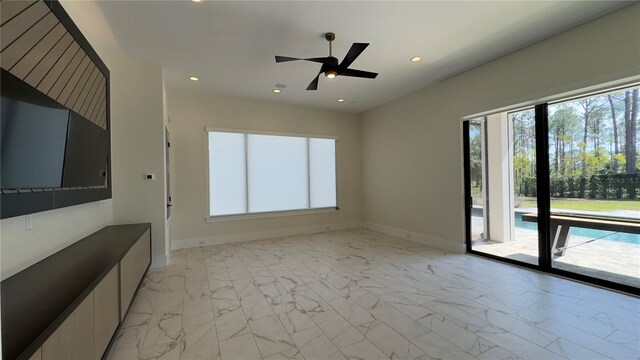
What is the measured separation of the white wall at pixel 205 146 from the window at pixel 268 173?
0.19 meters

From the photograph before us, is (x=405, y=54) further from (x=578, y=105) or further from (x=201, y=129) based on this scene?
(x=201, y=129)

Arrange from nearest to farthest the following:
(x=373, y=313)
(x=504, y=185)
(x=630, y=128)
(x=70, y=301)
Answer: (x=70, y=301), (x=373, y=313), (x=630, y=128), (x=504, y=185)

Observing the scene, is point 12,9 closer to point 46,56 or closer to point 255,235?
point 46,56

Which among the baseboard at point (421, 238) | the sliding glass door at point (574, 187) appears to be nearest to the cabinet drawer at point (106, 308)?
the baseboard at point (421, 238)

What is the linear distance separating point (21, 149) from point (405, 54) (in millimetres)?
4074

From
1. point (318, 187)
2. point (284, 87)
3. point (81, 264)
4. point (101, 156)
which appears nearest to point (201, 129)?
point (284, 87)

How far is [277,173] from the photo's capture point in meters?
6.02

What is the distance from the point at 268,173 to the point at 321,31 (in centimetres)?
344

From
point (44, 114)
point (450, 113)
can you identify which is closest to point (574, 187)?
point (450, 113)

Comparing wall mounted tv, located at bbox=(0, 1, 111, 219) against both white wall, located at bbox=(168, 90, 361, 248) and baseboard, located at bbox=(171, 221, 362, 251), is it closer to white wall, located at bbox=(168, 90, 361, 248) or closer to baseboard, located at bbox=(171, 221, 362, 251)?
white wall, located at bbox=(168, 90, 361, 248)

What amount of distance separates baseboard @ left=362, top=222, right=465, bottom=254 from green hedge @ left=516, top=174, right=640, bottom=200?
1427 mm

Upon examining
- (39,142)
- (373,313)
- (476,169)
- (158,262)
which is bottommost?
(373,313)

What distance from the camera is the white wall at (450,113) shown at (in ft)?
9.59

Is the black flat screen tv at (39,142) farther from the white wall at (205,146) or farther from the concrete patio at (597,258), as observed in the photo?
the concrete patio at (597,258)
